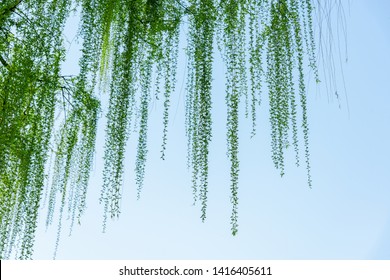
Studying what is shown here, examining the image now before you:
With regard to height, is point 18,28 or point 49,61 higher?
point 18,28

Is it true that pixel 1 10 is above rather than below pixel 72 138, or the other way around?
above

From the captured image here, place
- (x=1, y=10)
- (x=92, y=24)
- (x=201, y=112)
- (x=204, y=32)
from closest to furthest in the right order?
(x=201, y=112) < (x=204, y=32) < (x=92, y=24) < (x=1, y=10)

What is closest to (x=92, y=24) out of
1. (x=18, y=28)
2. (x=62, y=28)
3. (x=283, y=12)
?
(x=62, y=28)

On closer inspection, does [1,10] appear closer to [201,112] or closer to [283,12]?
[201,112]

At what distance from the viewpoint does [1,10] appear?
3.63m

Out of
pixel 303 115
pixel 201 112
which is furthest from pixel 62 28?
pixel 303 115

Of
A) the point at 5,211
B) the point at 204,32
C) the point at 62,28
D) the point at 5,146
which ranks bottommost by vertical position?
the point at 5,211

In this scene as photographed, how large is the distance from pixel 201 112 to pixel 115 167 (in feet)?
1.93

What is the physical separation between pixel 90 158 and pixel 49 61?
72 centimetres

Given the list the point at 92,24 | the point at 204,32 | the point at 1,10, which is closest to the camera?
the point at 204,32

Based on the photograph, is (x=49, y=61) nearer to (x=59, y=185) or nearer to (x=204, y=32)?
(x=59, y=185)

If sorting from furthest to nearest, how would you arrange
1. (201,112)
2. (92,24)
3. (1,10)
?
(1,10) → (92,24) → (201,112)

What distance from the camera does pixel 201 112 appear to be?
291 cm

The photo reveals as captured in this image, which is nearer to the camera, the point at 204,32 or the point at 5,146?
the point at 204,32
